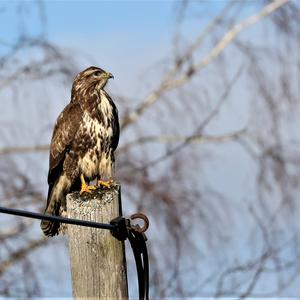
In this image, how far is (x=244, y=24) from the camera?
11.3m

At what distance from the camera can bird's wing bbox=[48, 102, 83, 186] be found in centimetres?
660

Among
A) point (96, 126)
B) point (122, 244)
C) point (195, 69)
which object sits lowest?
point (122, 244)

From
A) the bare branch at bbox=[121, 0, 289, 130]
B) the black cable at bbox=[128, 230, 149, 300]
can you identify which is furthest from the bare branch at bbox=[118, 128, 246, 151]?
the black cable at bbox=[128, 230, 149, 300]

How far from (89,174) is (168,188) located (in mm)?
3593

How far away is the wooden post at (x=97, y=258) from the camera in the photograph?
176 inches

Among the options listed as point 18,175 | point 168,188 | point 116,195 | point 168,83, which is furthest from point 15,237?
point 116,195

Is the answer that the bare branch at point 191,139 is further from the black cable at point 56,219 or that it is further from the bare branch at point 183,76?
the black cable at point 56,219

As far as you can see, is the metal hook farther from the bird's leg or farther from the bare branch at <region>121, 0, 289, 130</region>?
the bare branch at <region>121, 0, 289, 130</region>

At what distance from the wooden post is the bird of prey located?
1909 mm

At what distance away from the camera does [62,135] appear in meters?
6.63

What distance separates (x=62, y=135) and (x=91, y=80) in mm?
410

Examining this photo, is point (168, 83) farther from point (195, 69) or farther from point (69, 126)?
point (69, 126)

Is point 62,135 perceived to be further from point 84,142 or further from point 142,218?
point 142,218

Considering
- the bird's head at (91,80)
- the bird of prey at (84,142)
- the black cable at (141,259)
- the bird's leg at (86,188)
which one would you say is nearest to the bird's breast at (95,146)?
the bird of prey at (84,142)
